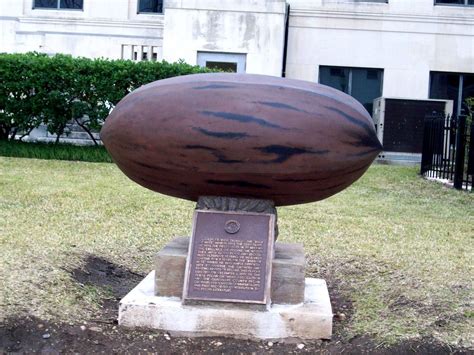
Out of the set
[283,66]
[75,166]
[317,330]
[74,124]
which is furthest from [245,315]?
[283,66]

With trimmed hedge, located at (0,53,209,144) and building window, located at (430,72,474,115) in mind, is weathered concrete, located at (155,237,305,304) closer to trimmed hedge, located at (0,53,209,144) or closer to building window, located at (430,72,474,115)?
trimmed hedge, located at (0,53,209,144)

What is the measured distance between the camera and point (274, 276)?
4.72m

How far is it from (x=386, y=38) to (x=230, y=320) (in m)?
16.5

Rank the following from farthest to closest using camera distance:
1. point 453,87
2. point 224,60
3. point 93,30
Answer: point 93,30 → point 453,87 → point 224,60

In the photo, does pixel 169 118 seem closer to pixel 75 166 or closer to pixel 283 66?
pixel 75 166

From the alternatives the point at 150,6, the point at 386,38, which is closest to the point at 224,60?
the point at 150,6

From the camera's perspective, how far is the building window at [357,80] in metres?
20.0

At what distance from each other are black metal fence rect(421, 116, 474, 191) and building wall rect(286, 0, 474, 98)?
5628 mm

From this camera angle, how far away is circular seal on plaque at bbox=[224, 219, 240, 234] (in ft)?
15.3

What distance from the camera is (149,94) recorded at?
182 inches

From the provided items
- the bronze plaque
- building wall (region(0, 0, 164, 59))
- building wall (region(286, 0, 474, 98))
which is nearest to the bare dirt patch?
the bronze plaque

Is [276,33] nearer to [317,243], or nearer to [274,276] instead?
[317,243]

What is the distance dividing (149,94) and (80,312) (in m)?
1.51

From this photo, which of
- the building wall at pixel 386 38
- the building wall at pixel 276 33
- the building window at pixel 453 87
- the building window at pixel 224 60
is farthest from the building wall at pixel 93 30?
the building window at pixel 453 87
